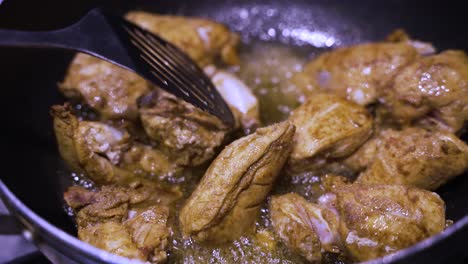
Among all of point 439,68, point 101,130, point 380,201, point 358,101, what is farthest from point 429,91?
point 101,130

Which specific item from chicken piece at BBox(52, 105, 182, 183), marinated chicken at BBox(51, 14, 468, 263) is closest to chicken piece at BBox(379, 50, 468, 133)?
marinated chicken at BBox(51, 14, 468, 263)

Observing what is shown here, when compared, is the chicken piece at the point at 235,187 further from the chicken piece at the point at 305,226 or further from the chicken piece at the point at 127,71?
the chicken piece at the point at 127,71

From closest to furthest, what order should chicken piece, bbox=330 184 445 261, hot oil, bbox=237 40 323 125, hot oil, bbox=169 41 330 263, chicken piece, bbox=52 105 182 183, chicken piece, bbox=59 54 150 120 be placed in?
chicken piece, bbox=330 184 445 261
hot oil, bbox=169 41 330 263
chicken piece, bbox=52 105 182 183
chicken piece, bbox=59 54 150 120
hot oil, bbox=237 40 323 125

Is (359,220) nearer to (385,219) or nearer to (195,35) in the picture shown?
(385,219)

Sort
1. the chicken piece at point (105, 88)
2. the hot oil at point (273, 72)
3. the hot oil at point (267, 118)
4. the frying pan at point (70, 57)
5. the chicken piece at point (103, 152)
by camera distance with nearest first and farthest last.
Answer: the frying pan at point (70, 57) → the hot oil at point (267, 118) → the chicken piece at point (103, 152) → the chicken piece at point (105, 88) → the hot oil at point (273, 72)

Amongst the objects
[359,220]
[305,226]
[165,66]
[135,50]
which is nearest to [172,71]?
[165,66]

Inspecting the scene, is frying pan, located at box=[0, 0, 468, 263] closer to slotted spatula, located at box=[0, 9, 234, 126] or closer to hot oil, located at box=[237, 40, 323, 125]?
hot oil, located at box=[237, 40, 323, 125]

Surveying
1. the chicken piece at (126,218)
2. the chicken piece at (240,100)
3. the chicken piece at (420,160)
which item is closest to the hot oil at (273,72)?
the chicken piece at (240,100)

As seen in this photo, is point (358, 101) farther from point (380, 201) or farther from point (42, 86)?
point (42, 86)
